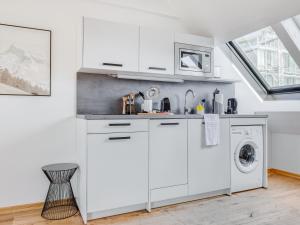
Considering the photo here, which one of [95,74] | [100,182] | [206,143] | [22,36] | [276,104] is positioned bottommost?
[100,182]

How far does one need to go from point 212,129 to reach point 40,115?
1867 millimetres

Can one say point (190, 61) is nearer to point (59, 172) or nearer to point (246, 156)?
point (246, 156)

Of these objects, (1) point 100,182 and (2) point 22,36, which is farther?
(2) point 22,36

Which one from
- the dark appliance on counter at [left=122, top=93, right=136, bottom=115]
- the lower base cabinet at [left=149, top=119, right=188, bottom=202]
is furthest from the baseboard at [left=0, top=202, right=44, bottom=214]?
the dark appliance on counter at [left=122, top=93, right=136, bottom=115]

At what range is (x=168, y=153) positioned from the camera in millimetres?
2475

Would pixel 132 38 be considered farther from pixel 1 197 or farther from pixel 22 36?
pixel 1 197

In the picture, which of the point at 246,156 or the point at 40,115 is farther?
the point at 246,156

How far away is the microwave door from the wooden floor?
1.57 meters

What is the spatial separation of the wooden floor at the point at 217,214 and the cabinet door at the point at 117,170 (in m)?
0.18

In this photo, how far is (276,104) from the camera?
11.7ft

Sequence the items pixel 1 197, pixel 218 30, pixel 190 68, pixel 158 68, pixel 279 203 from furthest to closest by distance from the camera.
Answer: pixel 218 30 < pixel 190 68 < pixel 158 68 < pixel 279 203 < pixel 1 197

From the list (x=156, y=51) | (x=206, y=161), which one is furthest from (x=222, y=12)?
(x=206, y=161)

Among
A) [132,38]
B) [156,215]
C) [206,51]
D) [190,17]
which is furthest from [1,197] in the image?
[190,17]

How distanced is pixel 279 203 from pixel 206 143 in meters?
0.99
